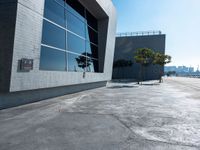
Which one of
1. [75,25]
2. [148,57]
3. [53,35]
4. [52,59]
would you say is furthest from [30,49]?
[148,57]

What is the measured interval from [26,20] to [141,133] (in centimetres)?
648

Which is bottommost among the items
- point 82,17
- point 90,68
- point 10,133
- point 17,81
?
point 10,133

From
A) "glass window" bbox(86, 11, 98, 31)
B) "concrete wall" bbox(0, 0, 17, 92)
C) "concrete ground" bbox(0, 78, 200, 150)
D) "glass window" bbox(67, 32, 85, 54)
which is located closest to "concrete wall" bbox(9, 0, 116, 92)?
"concrete wall" bbox(0, 0, 17, 92)

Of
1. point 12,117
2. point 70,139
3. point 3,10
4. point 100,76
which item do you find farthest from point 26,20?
point 100,76

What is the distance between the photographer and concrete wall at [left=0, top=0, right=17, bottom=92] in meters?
7.03

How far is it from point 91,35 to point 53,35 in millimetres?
7492

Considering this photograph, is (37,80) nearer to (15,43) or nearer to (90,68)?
(15,43)

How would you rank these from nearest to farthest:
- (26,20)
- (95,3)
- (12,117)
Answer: (12,117), (26,20), (95,3)

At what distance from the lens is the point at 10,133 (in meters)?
4.45

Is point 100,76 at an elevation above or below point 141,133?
above

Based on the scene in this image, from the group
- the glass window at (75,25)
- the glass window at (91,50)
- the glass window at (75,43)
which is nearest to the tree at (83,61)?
the glass window at (91,50)

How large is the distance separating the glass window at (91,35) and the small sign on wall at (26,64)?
9.32 m

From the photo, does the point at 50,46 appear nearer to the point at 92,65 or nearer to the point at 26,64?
the point at 26,64

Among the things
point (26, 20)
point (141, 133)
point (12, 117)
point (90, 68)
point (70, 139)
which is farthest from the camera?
point (90, 68)
